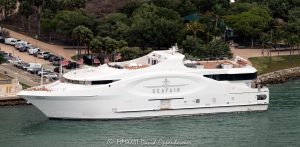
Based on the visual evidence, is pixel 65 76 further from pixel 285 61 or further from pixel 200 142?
pixel 285 61

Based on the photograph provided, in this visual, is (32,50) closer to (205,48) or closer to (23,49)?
(23,49)

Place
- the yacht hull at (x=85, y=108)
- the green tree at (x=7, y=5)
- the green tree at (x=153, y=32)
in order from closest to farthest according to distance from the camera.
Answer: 1. the yacht hull at (x=85, y=108)
2. the green tree at (x=153, y=32)
3. the green tree at (x=7, y=5)

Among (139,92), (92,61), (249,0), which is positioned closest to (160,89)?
(139,92)

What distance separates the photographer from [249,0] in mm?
100562

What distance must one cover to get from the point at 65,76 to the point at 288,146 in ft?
53.7

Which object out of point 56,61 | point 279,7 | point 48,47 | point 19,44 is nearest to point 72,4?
point 48,47

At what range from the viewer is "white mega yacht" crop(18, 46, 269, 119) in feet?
216

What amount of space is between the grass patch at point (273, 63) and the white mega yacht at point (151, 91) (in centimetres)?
1290

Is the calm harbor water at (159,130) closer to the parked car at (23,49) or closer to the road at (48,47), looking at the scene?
the parked car at (23,49)

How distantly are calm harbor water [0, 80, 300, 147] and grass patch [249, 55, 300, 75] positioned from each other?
13356 millimetres

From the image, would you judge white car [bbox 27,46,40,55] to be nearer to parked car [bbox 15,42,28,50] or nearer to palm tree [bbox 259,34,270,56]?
parked car [bbox 15,42,28,50]

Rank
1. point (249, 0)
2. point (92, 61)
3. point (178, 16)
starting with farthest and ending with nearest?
point (249, 0) → point (178, 16) → point (92, 61)

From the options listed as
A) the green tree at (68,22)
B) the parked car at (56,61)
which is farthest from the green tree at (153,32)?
the parked car at (56,61)

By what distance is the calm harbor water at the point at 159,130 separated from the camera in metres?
60.6
